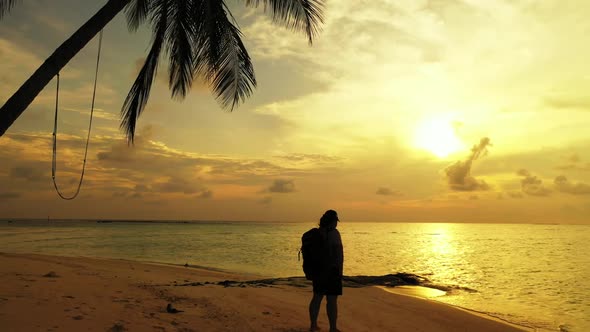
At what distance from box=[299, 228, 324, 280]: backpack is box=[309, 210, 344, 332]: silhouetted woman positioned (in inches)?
2.7

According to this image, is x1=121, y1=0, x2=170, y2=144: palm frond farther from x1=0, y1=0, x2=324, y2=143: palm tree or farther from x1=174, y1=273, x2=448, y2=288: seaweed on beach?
x1=174, y1=273, x2=448, y2=288: seaweed on beach

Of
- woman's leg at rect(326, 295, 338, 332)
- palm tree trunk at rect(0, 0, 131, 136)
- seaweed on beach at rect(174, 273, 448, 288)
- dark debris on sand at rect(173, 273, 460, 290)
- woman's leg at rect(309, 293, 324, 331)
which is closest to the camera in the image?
palm tree trunk at rect(0, 0, 131, 136)

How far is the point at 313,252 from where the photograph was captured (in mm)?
7023

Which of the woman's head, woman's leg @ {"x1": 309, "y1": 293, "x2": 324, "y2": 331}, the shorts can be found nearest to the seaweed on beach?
woman's leg @ {"x1": 309, "y1": 293, "x2": 324, "y2": 331}

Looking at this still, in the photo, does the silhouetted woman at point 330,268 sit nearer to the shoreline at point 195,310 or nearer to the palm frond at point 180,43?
the shoreline at point 195,310

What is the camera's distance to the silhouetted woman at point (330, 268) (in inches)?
269

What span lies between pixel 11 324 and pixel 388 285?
1474 cm

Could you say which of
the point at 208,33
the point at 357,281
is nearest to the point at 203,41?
the point at 208,33

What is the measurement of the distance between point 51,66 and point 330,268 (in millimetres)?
5076

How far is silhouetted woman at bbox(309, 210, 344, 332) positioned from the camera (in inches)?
269

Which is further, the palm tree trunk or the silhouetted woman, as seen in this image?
the silhouetted woman

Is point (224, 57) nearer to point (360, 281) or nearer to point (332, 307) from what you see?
point (332, 307)

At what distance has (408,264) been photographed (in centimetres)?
3206

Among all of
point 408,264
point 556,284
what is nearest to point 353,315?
point 556,284
